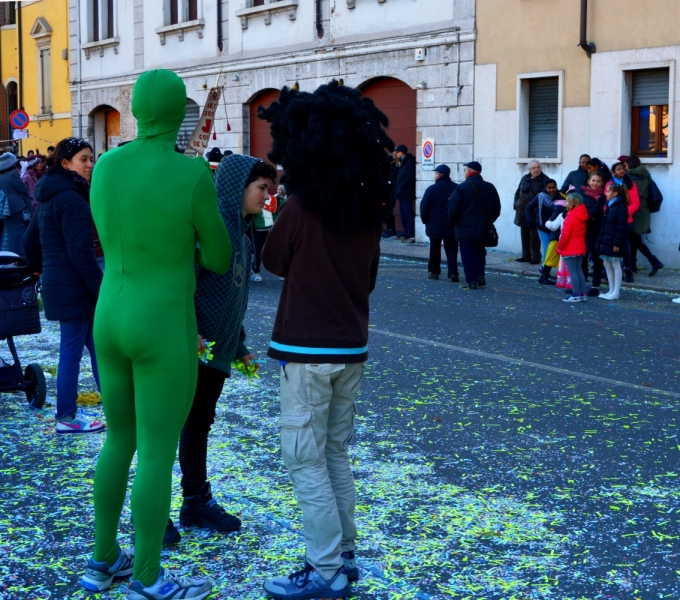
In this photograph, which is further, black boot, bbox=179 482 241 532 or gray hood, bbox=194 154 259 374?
black boot, bbox=179 482 241 532

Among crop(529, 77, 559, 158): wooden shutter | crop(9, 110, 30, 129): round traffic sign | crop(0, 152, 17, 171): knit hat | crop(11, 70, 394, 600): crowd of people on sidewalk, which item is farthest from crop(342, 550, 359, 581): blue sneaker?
crop(9, 110, 30, 129): round traffic sign

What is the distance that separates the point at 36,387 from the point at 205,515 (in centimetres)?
298

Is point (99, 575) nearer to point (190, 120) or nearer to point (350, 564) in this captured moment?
point (350, 564)

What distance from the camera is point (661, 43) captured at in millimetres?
16938

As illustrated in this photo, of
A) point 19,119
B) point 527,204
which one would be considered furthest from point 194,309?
point 19,119

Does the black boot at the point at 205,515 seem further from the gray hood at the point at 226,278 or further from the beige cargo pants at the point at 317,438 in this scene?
the beige cargo pants at the point at 317,438

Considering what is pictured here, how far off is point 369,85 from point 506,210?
203 inches

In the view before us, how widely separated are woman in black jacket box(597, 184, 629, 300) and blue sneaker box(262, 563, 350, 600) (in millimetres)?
10114

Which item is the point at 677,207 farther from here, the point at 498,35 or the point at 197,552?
the point at 197,552

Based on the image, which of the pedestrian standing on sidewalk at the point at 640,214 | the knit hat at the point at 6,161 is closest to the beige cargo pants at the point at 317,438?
the knit hat at the point at 6,161

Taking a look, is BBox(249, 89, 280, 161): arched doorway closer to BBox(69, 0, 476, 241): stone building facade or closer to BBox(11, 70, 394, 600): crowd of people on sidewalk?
BBox(69, 0, 476, 241): stone building facade

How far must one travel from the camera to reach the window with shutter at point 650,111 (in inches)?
683

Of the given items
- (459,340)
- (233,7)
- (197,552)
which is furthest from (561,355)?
(233,7)

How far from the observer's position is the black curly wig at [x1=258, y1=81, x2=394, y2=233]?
151 inches
